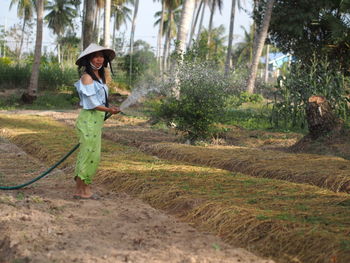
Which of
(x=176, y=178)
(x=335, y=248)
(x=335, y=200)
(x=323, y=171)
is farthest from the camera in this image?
(x=323, y=171)

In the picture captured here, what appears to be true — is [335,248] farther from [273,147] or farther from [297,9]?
[297,9]

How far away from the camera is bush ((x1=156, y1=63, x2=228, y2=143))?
9211mm

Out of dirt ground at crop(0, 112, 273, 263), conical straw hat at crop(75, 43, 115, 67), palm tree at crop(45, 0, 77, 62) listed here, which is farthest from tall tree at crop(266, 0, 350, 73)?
palm tree at crop(45, 0, 77, 62)

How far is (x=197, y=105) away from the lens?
924 cm

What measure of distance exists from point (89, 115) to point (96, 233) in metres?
1.52

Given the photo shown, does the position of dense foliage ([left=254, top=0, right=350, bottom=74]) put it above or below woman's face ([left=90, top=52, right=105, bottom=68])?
above

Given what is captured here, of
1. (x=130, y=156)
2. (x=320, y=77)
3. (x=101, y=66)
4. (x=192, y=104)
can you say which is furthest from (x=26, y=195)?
(x=320, y=77)

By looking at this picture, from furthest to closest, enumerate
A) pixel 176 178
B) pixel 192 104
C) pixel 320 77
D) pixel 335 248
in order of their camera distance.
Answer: pixel 320 77 < pixel 192 104 < pixel 176 178 < pixel 335 248

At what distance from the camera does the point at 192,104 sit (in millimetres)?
9148

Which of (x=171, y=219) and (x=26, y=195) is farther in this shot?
(x=26, y=195)

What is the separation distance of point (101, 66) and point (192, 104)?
161 inches

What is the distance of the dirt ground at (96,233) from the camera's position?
3299 mm

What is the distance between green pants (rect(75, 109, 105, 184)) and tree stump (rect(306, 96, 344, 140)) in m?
4.92

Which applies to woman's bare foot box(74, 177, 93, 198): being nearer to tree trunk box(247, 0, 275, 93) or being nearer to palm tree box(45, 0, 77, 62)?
tree trunk box(247, 0, 275, 93)
